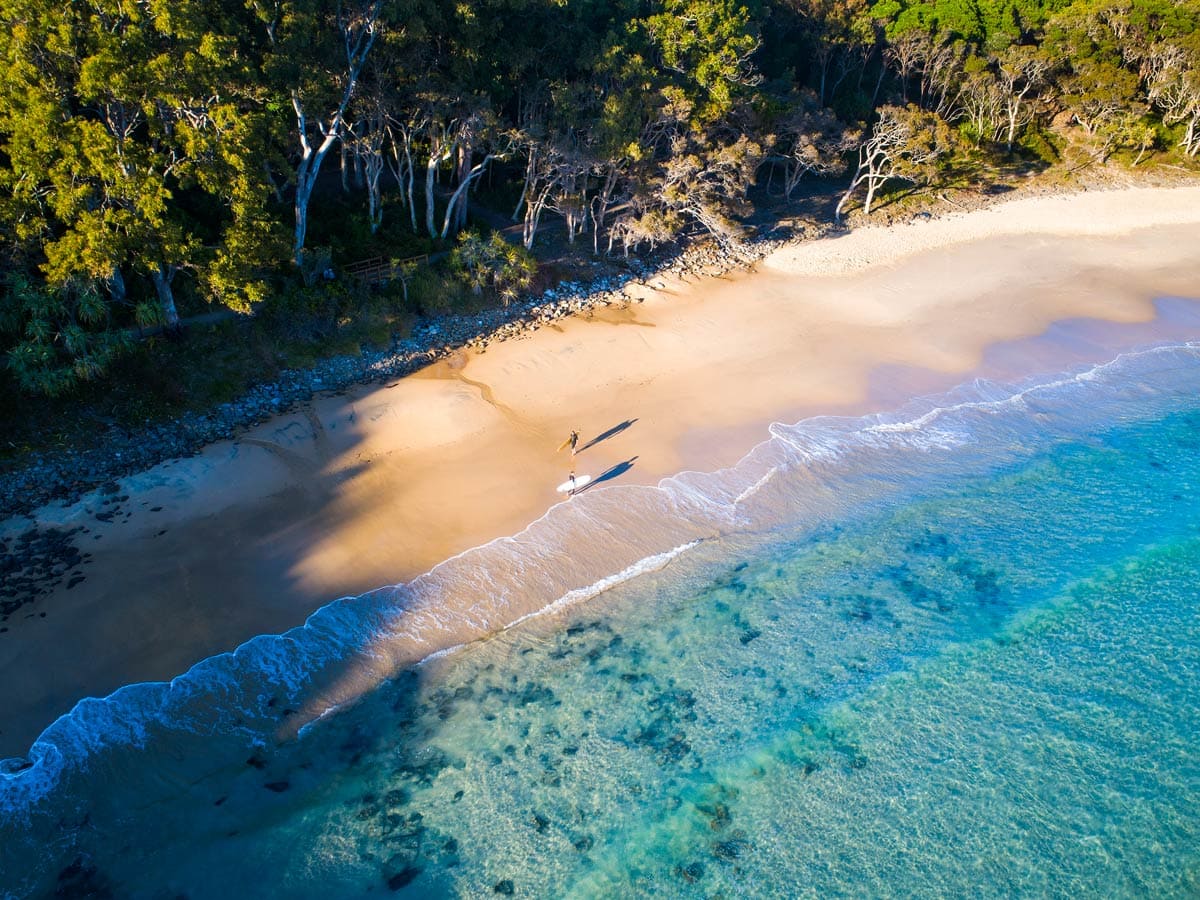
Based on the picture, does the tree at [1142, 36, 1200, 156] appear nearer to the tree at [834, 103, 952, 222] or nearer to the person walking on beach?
the tree at [834, 103, 952, 222]

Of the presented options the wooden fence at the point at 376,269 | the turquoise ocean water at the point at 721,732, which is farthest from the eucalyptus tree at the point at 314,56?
the turquoise ocean water at the point at 721,732

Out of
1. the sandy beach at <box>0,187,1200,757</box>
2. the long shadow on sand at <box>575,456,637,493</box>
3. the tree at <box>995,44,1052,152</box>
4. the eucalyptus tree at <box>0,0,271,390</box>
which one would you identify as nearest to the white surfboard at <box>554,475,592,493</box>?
the long shadow on sand at <box>575,456,637,493</box>

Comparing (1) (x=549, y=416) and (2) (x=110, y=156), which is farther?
(1) (x=549, y=416)

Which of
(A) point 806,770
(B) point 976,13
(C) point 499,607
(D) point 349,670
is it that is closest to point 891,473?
(A) point 806,770

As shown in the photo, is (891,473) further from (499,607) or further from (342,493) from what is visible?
(342,493)

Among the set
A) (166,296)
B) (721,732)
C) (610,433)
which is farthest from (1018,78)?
(166,296)

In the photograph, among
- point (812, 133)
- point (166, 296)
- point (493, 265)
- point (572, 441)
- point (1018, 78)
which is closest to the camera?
point (572, 441)

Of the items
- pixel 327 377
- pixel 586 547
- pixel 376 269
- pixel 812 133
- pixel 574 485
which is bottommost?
pixel 586 547

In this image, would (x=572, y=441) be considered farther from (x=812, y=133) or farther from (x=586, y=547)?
(x=812, y=133)
